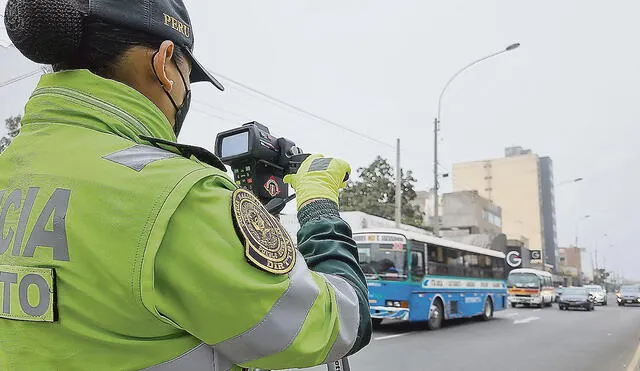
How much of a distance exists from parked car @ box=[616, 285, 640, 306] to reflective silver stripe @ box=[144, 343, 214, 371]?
3488cm

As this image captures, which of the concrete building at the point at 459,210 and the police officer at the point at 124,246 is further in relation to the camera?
the concrete building at the point at 459,210

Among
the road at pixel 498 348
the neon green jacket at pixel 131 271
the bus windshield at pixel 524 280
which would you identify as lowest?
the road at pixel 498 348

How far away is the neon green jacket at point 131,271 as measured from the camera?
35.6 inches

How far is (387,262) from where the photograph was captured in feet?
40.7

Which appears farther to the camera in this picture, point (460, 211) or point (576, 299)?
point (460, 211)

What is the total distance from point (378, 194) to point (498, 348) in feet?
70.5

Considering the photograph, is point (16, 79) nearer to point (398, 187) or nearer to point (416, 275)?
point (416, 275)

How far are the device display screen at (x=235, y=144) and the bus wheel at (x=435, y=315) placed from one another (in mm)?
12400

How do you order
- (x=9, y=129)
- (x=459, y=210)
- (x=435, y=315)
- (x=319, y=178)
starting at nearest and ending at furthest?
(x=319, y=178), (x=9, y=129), (x=435, y=315), (x=459, y=210)

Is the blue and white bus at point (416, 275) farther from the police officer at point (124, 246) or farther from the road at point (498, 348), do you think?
the police officer at point (124, 246)

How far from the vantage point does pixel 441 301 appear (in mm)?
14062

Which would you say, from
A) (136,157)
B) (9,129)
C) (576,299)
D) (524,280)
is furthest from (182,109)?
(524,280)

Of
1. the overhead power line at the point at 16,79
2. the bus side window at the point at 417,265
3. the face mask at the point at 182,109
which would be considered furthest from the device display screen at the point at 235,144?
the bus side window at the point at 417,265

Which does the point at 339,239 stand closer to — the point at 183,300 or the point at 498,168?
the point at 183,300
